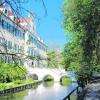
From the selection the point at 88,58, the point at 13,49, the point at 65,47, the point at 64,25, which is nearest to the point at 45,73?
the point at 65,47

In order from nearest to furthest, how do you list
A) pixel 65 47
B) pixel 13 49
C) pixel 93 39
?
1. pixel 13 49
2. pixel 93 39
3. pixel 65 47

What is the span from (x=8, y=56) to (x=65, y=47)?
48.7m

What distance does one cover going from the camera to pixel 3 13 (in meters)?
5.77

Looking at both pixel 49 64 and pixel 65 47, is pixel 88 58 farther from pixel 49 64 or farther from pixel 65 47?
pixel 65 47

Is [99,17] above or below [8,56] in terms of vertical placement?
above

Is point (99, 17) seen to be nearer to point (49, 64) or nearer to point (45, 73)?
point (49, 64)

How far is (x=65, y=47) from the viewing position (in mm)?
54438

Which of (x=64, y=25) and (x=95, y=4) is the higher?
(x=64, y=25)

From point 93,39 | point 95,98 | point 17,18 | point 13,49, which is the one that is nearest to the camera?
point 17,18

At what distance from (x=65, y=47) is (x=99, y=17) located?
35366 mm

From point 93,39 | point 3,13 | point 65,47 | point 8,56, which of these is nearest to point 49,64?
point 8,56

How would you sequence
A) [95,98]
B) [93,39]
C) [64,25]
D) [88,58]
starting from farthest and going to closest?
[64,25] < [88,58] < [93,39] < [95,98]

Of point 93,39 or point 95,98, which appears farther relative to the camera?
point 93,39

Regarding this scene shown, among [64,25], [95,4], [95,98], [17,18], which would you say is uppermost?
[64,25]
